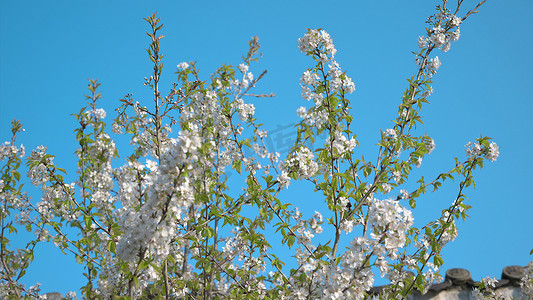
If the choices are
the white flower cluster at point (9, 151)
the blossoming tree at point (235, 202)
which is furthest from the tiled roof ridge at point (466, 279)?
the white flower cluster at point (9, 151)

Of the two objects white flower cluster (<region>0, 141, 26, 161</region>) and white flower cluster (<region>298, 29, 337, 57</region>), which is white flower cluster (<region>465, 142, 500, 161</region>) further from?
white flower cluster (<region>0, 141, 26, 161</region>)

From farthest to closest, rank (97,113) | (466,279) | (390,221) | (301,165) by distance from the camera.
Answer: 1. (466,279)
2. (97,113)
3. (301,165)
4. (390,221)

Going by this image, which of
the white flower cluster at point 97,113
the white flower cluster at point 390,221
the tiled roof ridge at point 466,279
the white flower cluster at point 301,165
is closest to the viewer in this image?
the white flower cluster at point 390,221

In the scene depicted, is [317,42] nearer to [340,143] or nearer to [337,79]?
[337,79]

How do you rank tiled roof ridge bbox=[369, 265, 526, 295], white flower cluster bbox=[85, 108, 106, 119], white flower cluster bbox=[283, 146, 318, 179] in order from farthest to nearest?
tiled roof ridge bbox=[369, 265, 526, 295], white flower cluster bbox=[85, 108, 106, 119], white flower cluster bbox=[283, 146, 318, 179]

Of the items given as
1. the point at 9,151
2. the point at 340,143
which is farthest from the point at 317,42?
the point at 9,151

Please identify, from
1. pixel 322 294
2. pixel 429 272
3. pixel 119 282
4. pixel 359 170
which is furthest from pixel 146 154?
pixel 429 272

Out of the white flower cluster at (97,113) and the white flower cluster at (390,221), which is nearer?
the white flower cluster at (390,221)

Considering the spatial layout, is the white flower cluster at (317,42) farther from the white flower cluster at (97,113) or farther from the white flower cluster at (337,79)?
the white flower cluster at (97,113)

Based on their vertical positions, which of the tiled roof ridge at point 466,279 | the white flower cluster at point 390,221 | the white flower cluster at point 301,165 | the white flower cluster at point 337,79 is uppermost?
the white flower cluster at point 337,79

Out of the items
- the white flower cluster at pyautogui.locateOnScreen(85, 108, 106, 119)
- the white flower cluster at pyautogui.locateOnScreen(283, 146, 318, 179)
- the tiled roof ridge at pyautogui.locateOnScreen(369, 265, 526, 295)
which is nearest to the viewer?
the white flower cluster at pyautogui.locateOnScreen(283, 146, 318, 179)

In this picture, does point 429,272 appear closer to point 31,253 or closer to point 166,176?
point 166,176

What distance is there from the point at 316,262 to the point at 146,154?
2.82m

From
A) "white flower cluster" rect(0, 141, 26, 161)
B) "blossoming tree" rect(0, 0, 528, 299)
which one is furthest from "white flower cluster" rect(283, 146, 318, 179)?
"white flower cluster" rect(0, 141, 26, 161)
